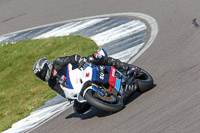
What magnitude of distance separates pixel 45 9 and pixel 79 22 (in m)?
3.28

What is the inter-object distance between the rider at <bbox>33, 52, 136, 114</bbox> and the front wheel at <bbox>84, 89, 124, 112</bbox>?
0.71 m

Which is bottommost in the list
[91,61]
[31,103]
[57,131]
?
[31,103]

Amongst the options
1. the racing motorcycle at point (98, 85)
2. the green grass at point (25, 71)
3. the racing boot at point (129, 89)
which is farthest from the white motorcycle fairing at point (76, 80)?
the green grass at point (25, 71)

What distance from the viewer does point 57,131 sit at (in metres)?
7.60

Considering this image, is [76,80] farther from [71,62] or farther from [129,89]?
[129,89]

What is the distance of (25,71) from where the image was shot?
12742 mm

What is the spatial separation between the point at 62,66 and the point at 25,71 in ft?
18.3

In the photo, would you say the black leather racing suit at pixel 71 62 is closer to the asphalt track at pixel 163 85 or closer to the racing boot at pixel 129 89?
the asphalt track at pixel 163 85

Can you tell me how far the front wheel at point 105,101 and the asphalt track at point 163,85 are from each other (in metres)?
0.18

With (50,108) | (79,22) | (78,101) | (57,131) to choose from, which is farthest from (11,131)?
(79,22)

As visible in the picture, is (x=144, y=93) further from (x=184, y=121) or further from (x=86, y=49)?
(x=86, y=49)

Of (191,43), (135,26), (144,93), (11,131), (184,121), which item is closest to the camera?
(184,121)

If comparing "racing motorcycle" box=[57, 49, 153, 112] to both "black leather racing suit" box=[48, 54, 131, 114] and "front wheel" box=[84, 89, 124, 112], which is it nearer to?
"front wheel" box=[84, 89, 124, 112]

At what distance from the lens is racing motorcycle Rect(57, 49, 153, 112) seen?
694 centimetres
